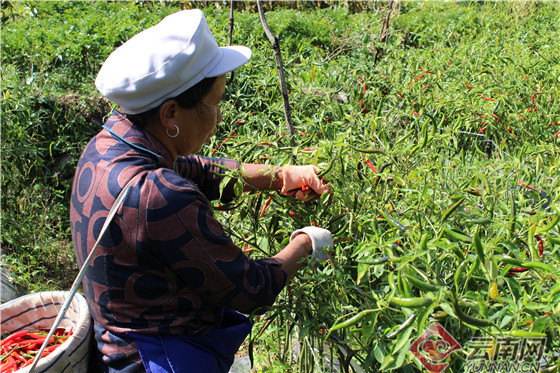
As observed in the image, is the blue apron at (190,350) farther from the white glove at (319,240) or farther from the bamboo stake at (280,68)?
the bamboo stake at (280,68)

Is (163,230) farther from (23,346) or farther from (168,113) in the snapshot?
(23,346)

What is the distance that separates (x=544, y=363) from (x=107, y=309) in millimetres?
1128

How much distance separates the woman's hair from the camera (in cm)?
147

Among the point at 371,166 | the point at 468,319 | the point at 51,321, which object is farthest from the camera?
the point at 51,321

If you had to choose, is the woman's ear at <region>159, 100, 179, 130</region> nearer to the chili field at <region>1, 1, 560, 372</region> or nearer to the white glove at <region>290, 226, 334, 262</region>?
the chili field at <region>1, 1, 560, 372</region>

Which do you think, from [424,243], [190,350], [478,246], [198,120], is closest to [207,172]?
[198,120]

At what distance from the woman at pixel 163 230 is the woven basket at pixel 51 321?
6 cm

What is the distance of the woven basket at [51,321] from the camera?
151 centimetres

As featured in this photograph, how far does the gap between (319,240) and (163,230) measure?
45 centimetres

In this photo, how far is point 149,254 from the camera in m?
1.36

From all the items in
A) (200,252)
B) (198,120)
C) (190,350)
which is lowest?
(190,350)

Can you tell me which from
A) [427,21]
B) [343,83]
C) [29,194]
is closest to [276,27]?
[427,21]

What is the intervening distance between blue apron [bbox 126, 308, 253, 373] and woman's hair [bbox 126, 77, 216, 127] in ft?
1.92

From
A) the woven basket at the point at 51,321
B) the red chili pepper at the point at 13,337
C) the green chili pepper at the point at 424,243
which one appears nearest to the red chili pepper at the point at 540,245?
the green chili pepper at the point at 424,243
